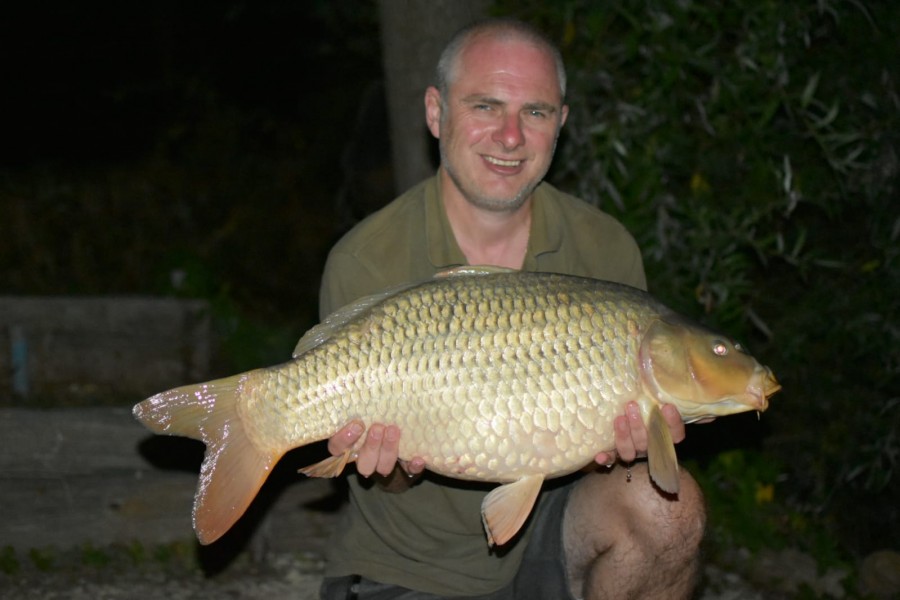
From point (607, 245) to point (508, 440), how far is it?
692mm

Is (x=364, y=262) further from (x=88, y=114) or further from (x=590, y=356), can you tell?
(x=88, y=114)

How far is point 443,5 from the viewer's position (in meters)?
3.25

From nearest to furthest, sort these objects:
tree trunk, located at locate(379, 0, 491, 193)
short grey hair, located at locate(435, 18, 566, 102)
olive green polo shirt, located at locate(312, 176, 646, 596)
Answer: olive green polo shirt, located at locate(312, 176, 646, 596) → short grey hair, located at locate(435, 18, 566, 102) → tree trunk, located at locate(379, 0, 491, 193)

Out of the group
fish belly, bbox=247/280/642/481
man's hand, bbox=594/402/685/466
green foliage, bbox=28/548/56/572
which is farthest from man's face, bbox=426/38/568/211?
green foliage, bbox=28/548/56/572

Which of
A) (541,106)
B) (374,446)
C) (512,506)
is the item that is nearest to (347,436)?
(374,446)

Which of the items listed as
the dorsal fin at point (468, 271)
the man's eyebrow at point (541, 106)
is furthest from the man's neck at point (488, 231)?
the dorsal fin at point (468, 271)

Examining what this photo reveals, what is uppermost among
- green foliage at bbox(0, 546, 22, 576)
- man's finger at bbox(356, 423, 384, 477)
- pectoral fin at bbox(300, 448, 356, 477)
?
man's finger at bbox(356, 423, 384, 477)

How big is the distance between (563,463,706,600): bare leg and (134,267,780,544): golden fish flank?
0.78ft

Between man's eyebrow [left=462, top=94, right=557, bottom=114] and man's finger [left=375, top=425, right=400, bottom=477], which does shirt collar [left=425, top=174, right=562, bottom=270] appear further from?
man's finger [left=375, top=425, right=400, bottom=477]

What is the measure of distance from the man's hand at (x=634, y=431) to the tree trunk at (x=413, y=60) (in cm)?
154

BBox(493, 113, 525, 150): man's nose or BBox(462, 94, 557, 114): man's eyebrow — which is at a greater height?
BBox(462, 94, 557, 114): man's eyebrow

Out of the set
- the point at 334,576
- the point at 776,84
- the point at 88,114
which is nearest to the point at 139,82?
the point at 88,114

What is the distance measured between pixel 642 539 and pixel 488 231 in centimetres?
72

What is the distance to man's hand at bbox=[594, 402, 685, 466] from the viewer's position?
197cm
